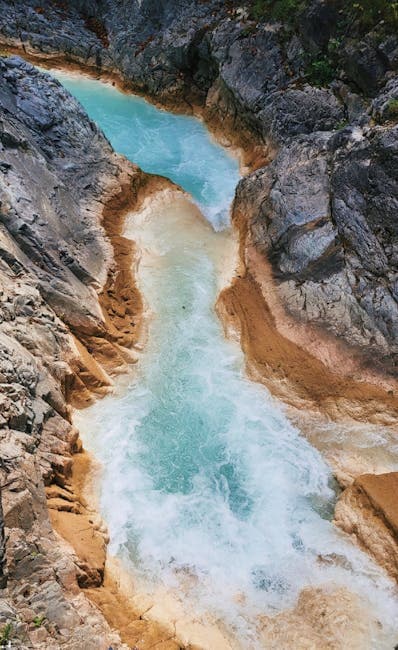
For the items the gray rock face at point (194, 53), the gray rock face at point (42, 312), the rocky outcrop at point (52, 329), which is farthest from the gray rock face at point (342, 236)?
the gray rock face at point (42, 312)

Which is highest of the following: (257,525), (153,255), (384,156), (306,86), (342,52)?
(342,52)

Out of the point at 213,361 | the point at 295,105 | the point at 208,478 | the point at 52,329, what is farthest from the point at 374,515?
the point at 295,105

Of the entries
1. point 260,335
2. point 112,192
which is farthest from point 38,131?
point 260,335

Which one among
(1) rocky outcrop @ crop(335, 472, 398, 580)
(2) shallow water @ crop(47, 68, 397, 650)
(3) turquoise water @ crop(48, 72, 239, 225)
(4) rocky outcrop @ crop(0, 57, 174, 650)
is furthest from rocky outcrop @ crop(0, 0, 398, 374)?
(4) rocky outcrop @ crop(0, 57, 174, 650)

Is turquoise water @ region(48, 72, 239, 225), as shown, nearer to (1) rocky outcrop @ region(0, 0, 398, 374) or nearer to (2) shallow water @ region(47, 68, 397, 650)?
(1) rocky outcrop @ region(0, 0, 398, 374)

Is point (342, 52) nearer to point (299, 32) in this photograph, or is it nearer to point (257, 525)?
point (299, 32)

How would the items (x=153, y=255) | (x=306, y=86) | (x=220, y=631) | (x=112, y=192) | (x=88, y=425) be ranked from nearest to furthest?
(x=220, y=631)
(x=88, y=425)
(x=153, y=255)
(x=112, y=192)
(x=306, y=86)
